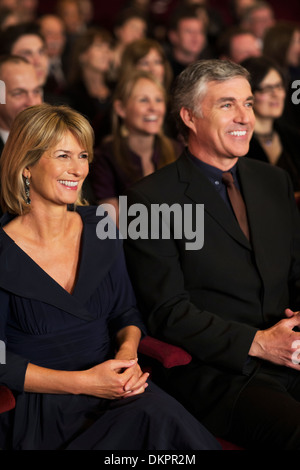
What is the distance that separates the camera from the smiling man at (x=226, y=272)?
1886 millimetres

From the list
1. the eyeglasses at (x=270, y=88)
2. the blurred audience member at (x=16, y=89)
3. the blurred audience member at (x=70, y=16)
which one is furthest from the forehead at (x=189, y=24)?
the blurred audience member at (x=16, y=89)

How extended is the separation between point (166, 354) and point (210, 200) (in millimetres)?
516

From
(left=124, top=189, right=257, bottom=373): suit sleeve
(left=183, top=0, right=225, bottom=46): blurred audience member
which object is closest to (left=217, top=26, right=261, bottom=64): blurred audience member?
(left=183, top=0, right=225, bottom=46): blurred audience member

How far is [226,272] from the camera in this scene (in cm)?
202

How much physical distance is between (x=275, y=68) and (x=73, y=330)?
2159mm

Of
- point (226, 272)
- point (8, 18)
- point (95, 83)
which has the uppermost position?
point (8, 18)

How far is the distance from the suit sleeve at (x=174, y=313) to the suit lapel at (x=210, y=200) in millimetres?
151

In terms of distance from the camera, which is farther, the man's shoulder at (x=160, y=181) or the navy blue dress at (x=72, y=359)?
the man's shoulder at (x=160, y=181)

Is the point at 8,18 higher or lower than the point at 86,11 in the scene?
lower

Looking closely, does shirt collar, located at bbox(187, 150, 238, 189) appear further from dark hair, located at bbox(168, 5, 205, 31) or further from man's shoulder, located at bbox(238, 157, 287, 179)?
dark hair, located at bbox(168, 5, 205, 31)

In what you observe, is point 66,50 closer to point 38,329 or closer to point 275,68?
point 275,68

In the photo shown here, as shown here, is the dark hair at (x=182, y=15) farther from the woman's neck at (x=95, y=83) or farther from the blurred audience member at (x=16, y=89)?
the blurred audience member at (x=16, y=89)

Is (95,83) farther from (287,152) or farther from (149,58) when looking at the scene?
(287,152)

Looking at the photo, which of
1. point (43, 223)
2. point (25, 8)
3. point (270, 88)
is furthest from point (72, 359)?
point (25, 8)
